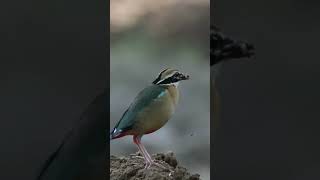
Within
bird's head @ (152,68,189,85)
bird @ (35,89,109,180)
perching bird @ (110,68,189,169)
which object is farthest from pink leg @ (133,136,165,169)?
bird's head @ (152,68,189,85)

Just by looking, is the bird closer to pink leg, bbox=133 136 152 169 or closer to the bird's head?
pink leg, bbox=133 136 152 169

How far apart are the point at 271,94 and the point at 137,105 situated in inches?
55.8

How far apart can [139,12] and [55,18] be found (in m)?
0.85

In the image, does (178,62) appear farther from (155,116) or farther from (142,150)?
(142,150)

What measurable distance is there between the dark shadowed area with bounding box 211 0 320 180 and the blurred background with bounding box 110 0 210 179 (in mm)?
179

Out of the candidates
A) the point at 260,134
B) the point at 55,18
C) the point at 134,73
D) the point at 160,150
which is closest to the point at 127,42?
the point at 134,73

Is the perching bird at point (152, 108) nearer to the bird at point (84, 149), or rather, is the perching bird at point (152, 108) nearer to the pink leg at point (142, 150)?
the pink leg at point (142, 150)

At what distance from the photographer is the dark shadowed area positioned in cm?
575

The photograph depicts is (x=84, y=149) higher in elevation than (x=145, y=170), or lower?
higher

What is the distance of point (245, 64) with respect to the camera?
19.0 feet

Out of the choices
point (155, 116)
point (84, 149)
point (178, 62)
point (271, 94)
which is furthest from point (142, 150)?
point (271, 94)

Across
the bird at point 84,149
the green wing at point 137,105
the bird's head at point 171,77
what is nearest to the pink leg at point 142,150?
the green wing at point 137,105

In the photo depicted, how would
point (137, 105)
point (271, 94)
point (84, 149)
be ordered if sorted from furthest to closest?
point (271, 94) < point (137, 105) < point (84, 149)

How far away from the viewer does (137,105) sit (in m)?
5.67
